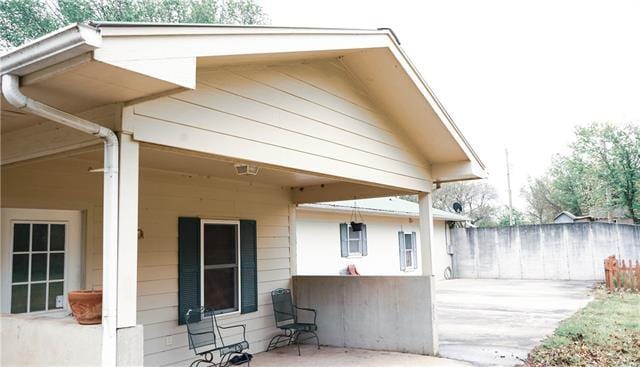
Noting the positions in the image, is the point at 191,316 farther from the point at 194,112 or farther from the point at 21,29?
the point at 21,29

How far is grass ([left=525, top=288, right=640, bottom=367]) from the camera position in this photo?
610 cm

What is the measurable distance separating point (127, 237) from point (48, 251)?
241cm

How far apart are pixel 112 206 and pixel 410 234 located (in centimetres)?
1489

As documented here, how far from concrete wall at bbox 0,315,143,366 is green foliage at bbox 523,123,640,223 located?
29148 millimetres

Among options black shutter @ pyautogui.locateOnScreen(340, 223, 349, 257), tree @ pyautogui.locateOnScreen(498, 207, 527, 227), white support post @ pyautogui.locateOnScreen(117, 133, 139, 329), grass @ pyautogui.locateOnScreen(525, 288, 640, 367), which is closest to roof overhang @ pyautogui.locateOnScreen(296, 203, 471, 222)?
black shutter @ pyautogui.locateOnScreen(340, 223, 349, 257)

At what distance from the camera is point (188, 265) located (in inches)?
247

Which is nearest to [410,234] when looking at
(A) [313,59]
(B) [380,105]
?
(B) [380,105]

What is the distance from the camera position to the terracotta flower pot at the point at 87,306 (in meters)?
3.00

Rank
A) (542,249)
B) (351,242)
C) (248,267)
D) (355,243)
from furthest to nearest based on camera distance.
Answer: (542,249)
(355,243)
(351,242)
(248,267)

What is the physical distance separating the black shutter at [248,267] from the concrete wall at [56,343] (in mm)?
3698

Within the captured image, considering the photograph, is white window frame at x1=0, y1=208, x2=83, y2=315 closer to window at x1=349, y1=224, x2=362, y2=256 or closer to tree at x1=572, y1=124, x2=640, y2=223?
window at x1=349, y1=224, x2=362, y2=256

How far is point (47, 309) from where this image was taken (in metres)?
4.77

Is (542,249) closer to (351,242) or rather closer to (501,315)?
(351,242)

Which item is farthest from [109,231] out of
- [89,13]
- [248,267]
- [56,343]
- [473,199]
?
[473,199]
